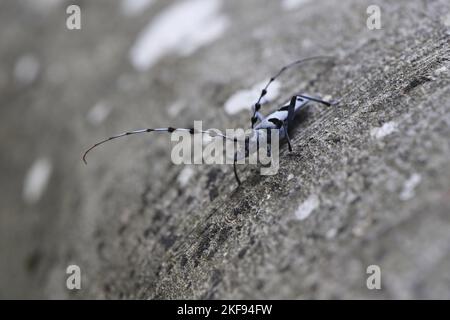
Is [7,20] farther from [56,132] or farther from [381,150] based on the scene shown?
[381,150]

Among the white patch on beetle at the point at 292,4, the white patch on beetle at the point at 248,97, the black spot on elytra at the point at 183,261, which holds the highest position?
the white patch on beetle at the point at 292,4

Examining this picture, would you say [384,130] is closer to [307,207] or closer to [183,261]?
[307,207]

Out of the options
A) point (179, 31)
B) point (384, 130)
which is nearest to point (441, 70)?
point (384, 130)

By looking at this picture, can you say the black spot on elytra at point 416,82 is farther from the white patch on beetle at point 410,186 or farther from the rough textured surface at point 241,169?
the white patch on beetle at point 410,186

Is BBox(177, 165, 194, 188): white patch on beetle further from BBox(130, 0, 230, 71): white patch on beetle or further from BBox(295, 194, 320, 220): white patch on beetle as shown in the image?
BBox(130, 0, 230, 71): white patch on beetle

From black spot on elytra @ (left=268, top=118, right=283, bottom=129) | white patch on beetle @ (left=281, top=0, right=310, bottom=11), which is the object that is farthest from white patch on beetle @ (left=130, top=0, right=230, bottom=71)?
black spot on elytra @ (left=268, top=118, right=283, bottom=129)

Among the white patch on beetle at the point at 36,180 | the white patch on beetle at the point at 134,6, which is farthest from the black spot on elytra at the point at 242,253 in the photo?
the white patch on beetle at the point at 134,6

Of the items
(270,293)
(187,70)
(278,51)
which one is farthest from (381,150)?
(187,70)

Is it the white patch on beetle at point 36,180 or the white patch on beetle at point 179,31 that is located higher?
the white patch on beetle at point 179,31
